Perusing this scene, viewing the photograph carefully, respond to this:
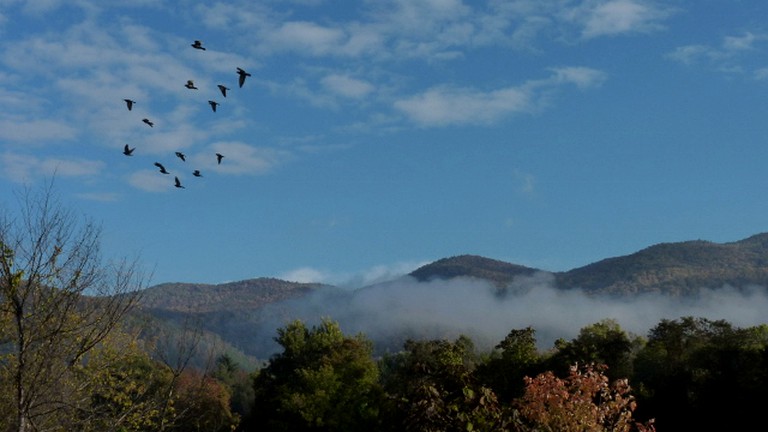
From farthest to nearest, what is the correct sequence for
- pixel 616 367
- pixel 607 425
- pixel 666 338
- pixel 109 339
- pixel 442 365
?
pixel 666 338, pixel 616 367, pixel 109 339, pixel 607 425, pixel 442 365

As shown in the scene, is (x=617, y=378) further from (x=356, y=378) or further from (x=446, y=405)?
(x=446, y=405)

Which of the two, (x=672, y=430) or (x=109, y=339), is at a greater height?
(x=109, y=339)

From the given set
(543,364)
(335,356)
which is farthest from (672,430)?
(335,356)

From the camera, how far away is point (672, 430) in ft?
170

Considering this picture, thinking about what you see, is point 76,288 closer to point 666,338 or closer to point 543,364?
point 543,364

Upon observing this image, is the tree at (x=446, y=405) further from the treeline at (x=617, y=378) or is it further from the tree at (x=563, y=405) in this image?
the treeline at (x=617, y=378)

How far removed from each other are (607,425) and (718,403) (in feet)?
104

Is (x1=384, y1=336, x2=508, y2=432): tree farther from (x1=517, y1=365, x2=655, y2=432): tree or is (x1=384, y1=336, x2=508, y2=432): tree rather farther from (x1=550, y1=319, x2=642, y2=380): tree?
(x1=550, y1=319, x2=642, y2=380): tree

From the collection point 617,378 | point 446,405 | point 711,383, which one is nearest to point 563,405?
point 446,405

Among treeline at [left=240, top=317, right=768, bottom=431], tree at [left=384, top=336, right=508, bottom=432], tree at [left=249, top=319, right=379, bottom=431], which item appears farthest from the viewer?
tree at [left=249, top=319, right=379, bottom=431]

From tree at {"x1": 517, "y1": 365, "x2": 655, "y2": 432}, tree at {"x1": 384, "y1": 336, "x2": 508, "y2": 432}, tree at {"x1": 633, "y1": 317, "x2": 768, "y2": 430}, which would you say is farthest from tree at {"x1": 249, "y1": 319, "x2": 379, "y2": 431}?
tree at {"x1": 384, "y1": 336, "x2": 508, "y2": 432}

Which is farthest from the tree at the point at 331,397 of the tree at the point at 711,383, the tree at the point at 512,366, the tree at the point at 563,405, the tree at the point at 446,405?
the tree at the point at 446,405

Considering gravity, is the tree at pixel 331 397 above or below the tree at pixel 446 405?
below

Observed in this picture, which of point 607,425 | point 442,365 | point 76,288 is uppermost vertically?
point 76,288
